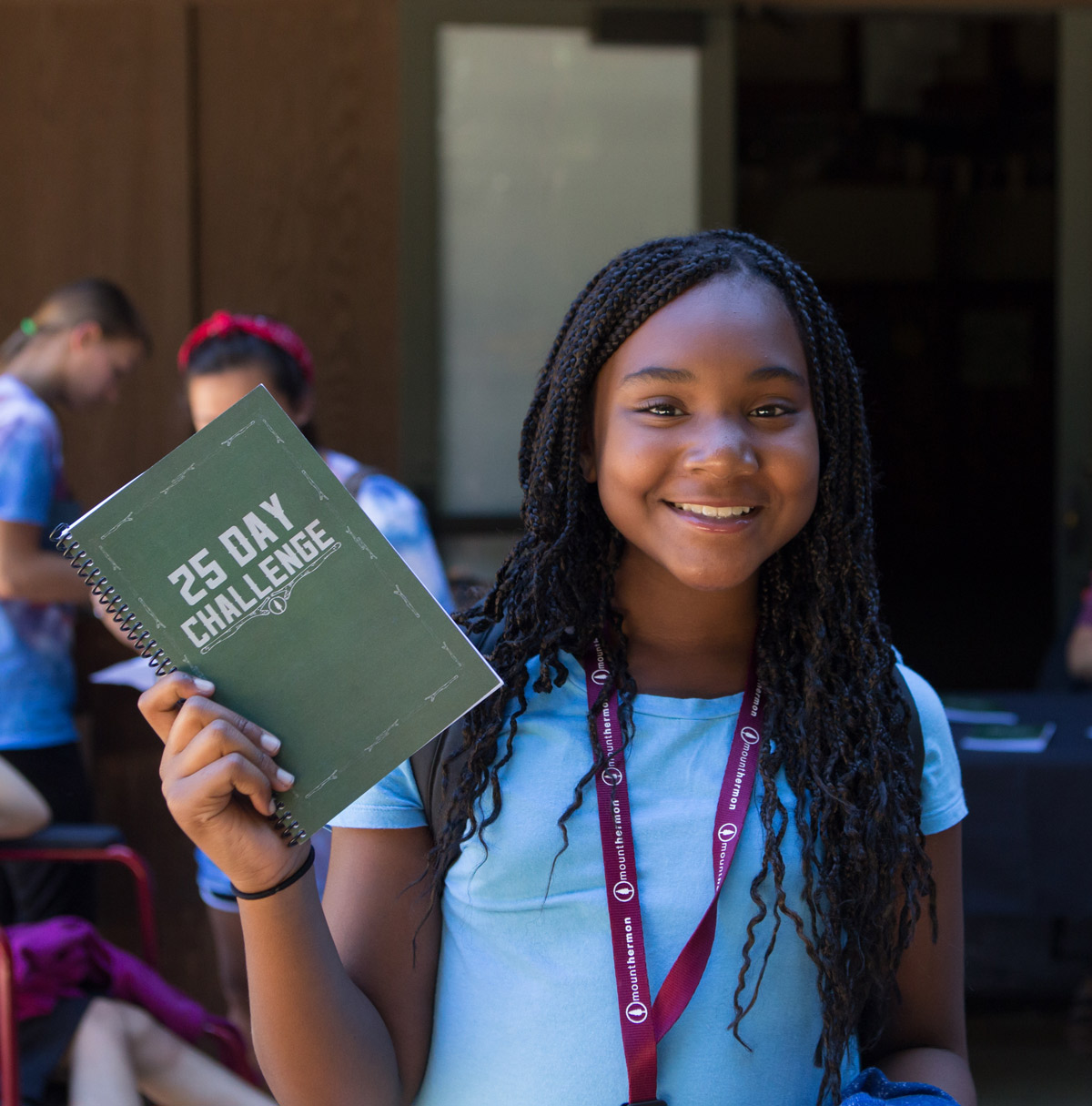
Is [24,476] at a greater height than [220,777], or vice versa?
[220,777]

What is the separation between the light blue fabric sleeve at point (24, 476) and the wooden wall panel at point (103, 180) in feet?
3.49

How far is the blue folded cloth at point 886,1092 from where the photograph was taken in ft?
3.37

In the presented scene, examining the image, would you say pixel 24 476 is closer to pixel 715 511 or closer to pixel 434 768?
pixel 434 768

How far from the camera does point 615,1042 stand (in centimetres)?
106

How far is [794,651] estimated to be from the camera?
1224 millimetres

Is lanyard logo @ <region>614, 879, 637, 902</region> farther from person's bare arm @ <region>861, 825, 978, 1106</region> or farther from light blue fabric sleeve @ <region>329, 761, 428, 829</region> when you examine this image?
person's bare arm @ <region>861, 825, 978, 1106</region>

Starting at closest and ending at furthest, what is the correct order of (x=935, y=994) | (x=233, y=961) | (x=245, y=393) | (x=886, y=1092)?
(x=886, y=1092)
(x=935, y=994)
(x=245, y=393)
(x=233, y=961)

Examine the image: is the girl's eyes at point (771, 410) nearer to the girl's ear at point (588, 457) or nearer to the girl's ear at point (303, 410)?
the girl's ear at point (588, 457)

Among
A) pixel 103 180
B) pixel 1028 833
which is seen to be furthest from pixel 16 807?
pixel 103 180

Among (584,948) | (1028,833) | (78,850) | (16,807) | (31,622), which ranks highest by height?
(584,948)

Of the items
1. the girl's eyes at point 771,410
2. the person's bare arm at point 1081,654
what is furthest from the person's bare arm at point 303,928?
the person's bare arm at point 1081,654

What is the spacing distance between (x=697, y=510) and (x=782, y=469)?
3.2 inches

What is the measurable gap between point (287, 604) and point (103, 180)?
3545 mm

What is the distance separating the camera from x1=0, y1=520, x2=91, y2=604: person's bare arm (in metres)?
2.96
